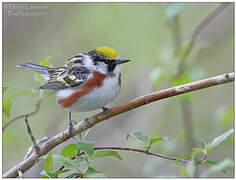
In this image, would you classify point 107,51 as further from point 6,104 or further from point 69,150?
point 69,150

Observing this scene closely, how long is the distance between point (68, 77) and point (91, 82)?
38 cm

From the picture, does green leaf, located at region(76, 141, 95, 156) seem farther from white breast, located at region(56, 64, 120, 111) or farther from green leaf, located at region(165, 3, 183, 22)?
green leaf, located at region(165, 3, 183, 22)

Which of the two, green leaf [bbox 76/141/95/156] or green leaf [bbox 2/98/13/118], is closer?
green leaf [bbox 76/141/95/156]

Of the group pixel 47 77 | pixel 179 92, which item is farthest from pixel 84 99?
pixel 179 92

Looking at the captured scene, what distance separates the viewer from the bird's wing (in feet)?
11.6

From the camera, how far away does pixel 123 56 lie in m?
5.86

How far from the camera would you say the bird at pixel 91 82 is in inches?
131

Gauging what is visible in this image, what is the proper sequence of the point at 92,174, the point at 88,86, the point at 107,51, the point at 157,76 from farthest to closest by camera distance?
the point at 157,76 < the point at 88,86 < the point at 107,51 < the point at 92,174

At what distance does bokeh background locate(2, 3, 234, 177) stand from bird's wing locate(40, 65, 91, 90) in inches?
40.6

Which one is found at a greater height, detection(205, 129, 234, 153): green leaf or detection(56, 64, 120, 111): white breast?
detection(56, 64, 120, 111): white breast

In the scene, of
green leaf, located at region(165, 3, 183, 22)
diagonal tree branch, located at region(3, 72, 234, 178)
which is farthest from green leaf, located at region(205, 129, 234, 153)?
green leaf, located at region(165, 3, 183, 22)

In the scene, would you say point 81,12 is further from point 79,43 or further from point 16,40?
point 16,40

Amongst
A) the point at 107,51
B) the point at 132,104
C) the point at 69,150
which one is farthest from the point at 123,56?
the point at 69,150

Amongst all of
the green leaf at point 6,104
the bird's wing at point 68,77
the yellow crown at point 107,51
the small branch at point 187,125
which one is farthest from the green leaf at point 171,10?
the green leaf at point 6,104
